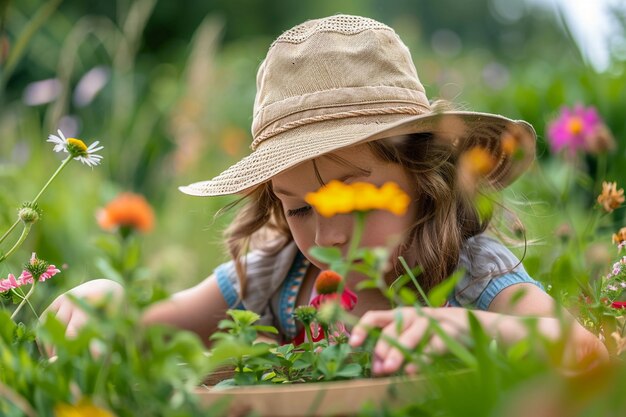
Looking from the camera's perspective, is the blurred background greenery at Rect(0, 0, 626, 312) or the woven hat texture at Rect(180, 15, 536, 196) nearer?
the woven hat texture at Rect(180, 15, 536, 196)

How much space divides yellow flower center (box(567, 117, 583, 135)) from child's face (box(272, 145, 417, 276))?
31.9 inches

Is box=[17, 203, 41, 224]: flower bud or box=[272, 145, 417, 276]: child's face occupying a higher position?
box=[17, 203, 41, 224]: flower bud

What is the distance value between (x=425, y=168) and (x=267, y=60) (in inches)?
16.9

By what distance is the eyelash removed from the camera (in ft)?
5.10

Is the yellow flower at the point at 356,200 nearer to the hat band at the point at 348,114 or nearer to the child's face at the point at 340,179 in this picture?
the child's face at the point at 340,179

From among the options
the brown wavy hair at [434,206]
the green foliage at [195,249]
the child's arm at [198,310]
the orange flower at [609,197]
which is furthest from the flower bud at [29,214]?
the child's arm at [198,310]

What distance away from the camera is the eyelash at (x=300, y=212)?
1.55 meters

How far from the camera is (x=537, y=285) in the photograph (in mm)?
1530

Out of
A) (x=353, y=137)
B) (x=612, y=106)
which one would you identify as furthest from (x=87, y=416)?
(x=612, y=106)

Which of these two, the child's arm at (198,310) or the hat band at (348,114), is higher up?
the hat band at (348,114)

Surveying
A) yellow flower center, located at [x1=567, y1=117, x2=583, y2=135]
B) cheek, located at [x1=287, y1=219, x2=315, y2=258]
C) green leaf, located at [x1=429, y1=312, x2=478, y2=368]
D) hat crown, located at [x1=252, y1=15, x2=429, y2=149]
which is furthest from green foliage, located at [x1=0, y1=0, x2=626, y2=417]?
hat crown, located at [x1=252, y1=15, x2=429, y2=149]

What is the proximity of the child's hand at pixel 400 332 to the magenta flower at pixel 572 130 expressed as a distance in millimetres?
1367

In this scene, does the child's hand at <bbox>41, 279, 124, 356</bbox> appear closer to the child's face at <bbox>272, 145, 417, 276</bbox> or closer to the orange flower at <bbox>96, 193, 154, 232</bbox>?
the child's face at <bbox>272, 145, 417, 276</bbox>

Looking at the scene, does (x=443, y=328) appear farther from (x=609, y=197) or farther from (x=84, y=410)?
(x=609, y=197)
